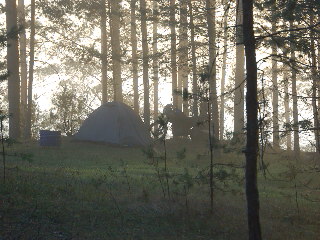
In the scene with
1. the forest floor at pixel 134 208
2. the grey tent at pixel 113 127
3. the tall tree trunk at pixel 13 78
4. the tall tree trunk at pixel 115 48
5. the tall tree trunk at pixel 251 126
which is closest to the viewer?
the tall tree trunk at pixel 251 126

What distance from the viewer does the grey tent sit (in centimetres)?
2430

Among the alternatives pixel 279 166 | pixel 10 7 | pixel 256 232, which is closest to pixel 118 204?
pixel 256 232

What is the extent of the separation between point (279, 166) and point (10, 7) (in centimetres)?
1660

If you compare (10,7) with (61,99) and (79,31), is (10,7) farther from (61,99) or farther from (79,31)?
(79,31)

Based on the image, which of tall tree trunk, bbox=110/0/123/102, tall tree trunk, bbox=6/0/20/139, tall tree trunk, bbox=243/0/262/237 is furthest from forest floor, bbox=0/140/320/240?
tall tree trunk, bbox=110/0/123/102

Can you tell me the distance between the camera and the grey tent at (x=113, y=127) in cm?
2430

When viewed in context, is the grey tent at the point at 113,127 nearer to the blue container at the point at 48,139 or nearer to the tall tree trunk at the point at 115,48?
the blue container at the point at 48,139

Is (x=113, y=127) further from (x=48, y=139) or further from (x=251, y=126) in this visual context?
(x=251, y=126)

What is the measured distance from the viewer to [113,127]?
24344mm

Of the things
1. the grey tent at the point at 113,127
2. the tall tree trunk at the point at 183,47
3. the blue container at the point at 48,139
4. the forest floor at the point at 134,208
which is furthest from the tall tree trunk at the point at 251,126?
the grey tent at the point at 113,127

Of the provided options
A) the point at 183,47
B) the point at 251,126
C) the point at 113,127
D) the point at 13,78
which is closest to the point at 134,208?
the point at 251,126

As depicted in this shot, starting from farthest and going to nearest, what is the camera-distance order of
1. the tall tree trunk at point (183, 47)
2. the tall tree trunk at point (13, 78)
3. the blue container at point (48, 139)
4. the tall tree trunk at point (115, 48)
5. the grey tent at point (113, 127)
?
the tall tree trunk at point (115, 48) → the tall tree trunk at point (183, 47) → the tall tree trunk at point (13, 78) → the grey tent at point (113, 127) → the blue container at point (48, 139)

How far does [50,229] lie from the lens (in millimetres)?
9305

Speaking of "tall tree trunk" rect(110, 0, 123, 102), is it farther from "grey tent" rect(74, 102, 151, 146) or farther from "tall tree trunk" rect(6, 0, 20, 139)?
"tall tree trunk" rect(6, 0, 20, 139)
